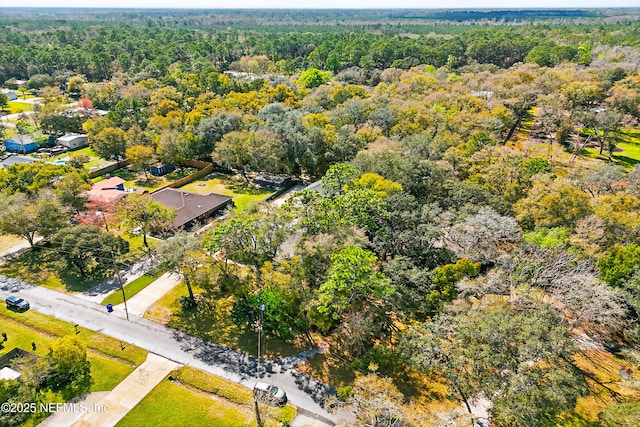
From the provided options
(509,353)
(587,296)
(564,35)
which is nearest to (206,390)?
(509,353)

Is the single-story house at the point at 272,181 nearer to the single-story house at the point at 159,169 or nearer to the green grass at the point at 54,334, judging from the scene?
the single-story house at the point at 159,169

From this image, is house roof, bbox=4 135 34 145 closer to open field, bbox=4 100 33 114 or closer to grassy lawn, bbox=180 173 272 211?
open field, bbox=4 100 33 114

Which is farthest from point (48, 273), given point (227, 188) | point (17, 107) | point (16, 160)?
point (17, 107)

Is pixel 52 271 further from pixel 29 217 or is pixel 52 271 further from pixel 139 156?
pixel 139 156

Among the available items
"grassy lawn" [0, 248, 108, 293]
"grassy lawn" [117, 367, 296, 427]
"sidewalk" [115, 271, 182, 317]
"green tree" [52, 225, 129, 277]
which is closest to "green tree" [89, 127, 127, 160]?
"grassy lawn" [0, 248, 108, 293]

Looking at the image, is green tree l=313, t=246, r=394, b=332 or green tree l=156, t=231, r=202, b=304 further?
green tree l=156, t=231, r=202, b=304

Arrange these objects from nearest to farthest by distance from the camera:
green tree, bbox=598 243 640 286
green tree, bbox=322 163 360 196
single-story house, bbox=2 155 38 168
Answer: green tree, bbox=598 243 640 286
green tree, bbox=322 163 360 196
single-story house, bbox=2 155 38 168

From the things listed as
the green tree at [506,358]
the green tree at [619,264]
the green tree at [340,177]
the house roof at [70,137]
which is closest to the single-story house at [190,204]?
the green tree at [340,177]

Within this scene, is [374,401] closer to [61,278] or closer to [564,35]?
[61,278]
